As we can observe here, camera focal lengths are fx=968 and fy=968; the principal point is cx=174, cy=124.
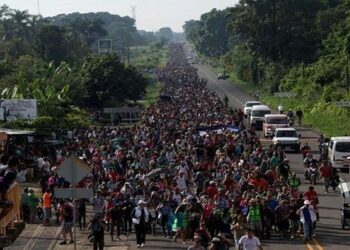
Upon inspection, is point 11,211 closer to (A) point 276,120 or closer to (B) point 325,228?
(B) point 325,228

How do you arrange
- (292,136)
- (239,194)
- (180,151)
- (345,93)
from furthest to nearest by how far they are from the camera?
(345,93), (292,136), (180,151), (239,194)

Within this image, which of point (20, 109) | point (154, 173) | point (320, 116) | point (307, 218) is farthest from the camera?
point (320, 116)

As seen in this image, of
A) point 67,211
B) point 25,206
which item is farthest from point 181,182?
point 67,211

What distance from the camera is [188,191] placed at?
91.5 feet

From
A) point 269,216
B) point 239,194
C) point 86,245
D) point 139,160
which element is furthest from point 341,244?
point 139,160

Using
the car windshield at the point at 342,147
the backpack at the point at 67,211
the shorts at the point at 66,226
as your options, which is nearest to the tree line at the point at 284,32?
the car windshield at the point at 342,147

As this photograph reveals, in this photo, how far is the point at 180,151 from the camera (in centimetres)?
3900

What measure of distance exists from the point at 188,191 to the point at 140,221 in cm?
410

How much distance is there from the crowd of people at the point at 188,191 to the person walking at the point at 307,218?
1.0 inches

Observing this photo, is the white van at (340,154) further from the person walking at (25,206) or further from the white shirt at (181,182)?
the person walking at (25,206)

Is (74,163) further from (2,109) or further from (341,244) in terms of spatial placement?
(2,109)

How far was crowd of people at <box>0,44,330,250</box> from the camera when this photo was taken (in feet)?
78.3

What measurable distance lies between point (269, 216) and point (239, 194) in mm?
1764

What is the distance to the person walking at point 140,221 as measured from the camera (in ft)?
78.6
